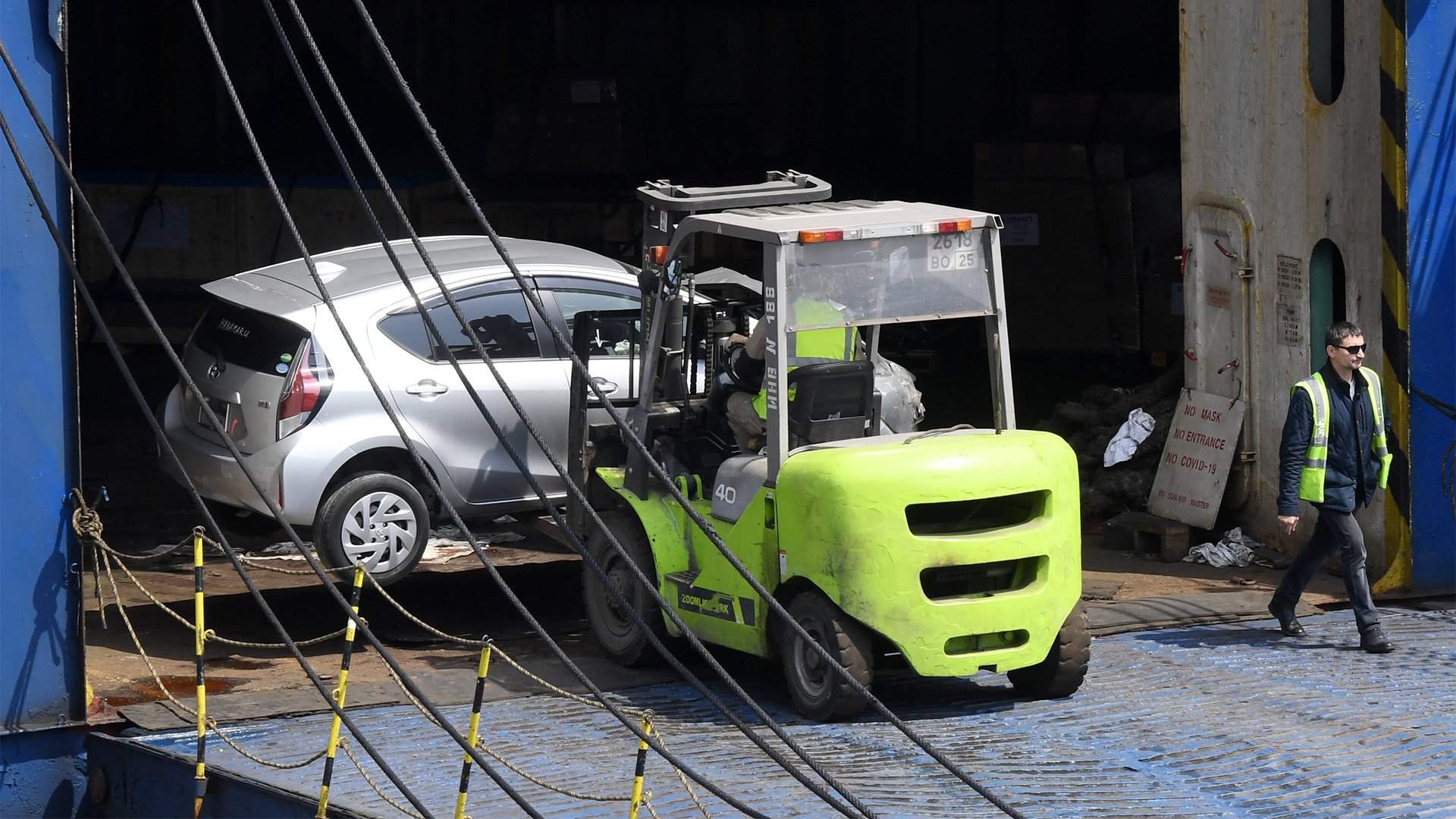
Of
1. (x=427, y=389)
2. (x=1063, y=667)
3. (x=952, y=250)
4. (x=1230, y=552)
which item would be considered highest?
(x=952, y=250)

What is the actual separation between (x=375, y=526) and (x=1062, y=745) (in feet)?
14.0

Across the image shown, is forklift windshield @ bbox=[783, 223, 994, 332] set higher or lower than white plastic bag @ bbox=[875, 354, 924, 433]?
higher

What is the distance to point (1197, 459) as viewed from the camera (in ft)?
42.2

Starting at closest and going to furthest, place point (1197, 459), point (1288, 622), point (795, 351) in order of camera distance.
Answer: point (795, 351)
point (1288, 622)
point (1197, 459)

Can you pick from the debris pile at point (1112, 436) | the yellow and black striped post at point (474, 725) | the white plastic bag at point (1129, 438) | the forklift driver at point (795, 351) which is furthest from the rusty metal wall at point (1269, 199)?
the yellow and black striped post at point (474, 725)

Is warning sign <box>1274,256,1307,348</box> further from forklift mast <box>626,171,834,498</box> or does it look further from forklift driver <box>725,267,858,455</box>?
forklift mast <box>626,171,834,498</box>

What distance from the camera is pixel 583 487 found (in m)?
10.5

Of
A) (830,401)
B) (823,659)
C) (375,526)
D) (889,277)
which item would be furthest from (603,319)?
(823,659)

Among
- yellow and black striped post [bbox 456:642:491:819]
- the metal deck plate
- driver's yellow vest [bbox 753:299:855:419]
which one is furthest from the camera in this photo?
driver's yellow vest [bbox 753:299:855:419]

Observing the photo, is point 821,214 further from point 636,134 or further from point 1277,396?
point 636,134

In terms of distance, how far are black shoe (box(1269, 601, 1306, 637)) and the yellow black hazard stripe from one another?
4.00 ft

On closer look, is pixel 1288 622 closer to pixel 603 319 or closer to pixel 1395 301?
pixel 1395 301

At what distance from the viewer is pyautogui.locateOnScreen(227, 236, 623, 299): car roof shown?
1120 centimetres

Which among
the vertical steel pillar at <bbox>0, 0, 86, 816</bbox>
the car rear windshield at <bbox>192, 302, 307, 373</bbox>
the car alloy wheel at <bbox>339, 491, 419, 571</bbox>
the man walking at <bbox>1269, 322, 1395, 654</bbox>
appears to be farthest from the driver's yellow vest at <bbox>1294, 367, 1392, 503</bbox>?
the vertical steel pillar at <bbox>0, 0, 86, 816</bbox>
